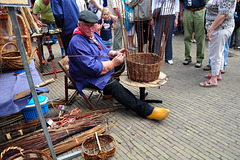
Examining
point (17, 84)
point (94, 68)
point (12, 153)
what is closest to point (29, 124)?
point (12, 153)

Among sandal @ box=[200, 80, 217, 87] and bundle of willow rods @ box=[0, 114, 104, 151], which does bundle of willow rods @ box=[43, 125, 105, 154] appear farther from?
sandal @ box=[200, 80, 217, 87]

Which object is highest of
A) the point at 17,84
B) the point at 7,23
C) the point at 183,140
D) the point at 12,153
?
the point at 7,23

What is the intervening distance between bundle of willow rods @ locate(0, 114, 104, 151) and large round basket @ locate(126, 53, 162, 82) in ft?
2.72

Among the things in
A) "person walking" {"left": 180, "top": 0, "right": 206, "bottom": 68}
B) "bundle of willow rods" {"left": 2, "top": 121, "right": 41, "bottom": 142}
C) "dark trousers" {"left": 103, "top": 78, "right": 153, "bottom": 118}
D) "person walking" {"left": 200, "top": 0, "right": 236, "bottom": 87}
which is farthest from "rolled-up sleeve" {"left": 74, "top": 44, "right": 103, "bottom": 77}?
"person walking" {"left": 180, "top": 0, "right": 206, "bottom": 68}

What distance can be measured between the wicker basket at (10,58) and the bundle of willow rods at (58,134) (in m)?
1.03

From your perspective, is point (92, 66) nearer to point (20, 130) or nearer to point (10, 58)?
point (10, 58)

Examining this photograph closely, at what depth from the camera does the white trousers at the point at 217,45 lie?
3389mm

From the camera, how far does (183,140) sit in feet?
8.09

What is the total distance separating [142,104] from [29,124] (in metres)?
1.68

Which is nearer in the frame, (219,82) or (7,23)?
(7,23)

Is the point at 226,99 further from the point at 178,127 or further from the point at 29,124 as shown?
the point at 29,124

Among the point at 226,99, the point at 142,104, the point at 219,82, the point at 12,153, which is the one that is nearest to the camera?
the point at 12,153

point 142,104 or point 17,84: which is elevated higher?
point 17,84

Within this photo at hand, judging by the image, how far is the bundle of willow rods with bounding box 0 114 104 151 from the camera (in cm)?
233
